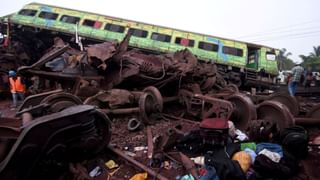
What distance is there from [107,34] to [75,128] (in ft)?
53.3

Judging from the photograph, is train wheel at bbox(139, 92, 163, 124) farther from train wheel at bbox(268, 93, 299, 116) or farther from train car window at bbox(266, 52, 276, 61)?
train car window at bbox(266, 52, 276, 61)

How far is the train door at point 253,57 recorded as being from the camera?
1912 centimetres

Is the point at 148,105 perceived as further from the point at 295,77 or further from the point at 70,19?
the point at 70,19

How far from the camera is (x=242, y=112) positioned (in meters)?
5.66

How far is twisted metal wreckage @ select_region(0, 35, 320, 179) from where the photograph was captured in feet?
9.89

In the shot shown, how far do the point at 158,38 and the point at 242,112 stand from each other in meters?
14.1

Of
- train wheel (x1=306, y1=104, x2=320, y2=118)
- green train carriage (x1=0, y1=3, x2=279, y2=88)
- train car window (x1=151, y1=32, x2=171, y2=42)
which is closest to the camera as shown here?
train wheel (x1=306, y1=104, x2=320, y2=118)

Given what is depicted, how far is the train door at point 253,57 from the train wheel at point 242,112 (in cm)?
1409

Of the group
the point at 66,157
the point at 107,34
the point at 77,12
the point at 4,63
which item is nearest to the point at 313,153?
the point at 66,157

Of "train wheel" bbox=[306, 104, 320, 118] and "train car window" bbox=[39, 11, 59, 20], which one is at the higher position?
"train car window" bbox=[39, 11, 59, 20]

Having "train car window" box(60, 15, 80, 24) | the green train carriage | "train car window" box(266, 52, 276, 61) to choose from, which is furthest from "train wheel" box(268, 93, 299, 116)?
"train car window" box(60, 15, 80, 24)

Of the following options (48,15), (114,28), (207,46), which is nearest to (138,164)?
(207,46)

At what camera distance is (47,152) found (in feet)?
10.1

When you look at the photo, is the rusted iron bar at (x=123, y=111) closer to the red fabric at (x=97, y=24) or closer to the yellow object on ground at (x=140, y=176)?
the yellow object on ground at (x=140, y=176)
